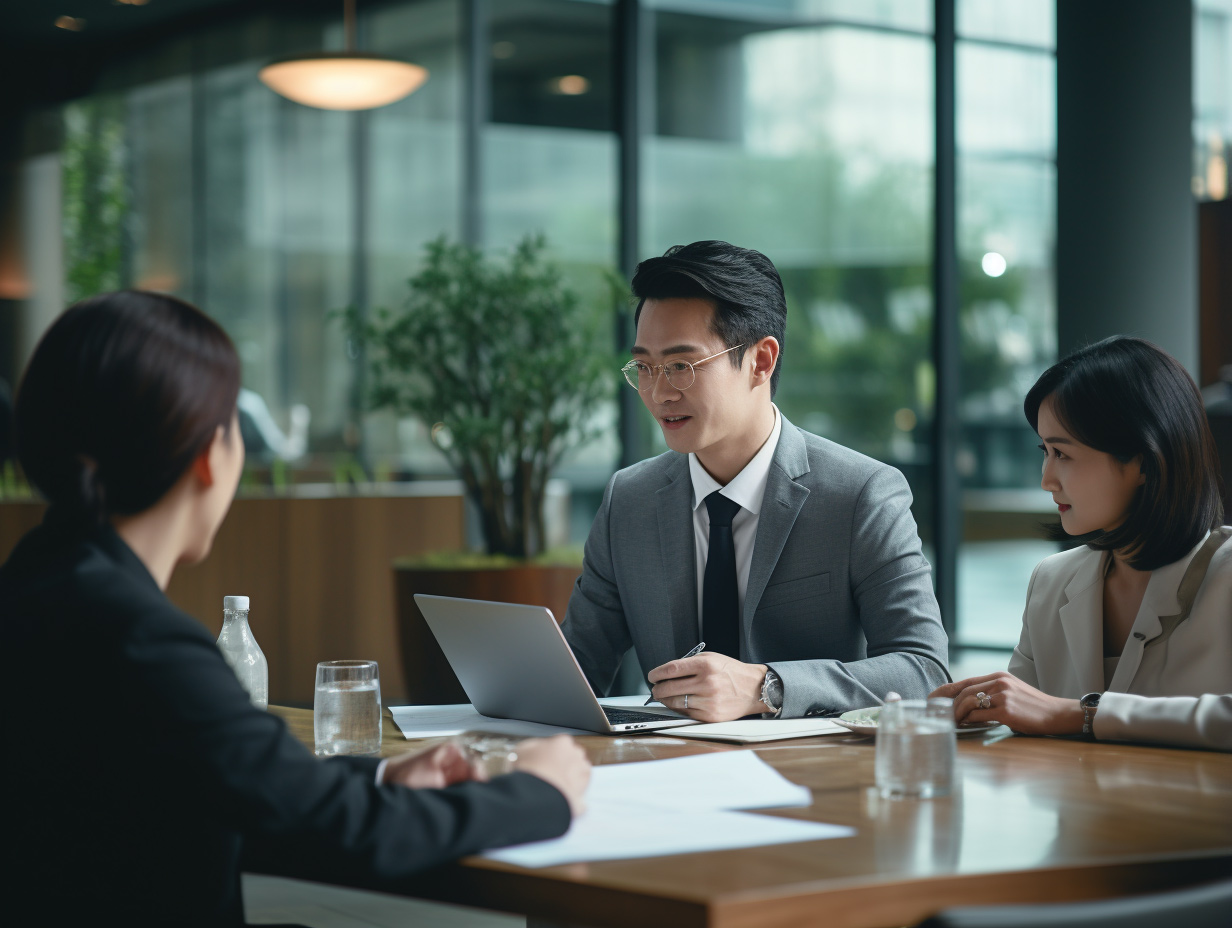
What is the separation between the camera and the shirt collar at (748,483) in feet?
7.56

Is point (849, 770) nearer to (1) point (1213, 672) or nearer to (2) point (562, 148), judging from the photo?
(1) point (1213, 672)

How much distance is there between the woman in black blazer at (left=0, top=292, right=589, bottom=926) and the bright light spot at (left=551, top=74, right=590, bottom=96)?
5904 mm

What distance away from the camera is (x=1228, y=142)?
4.87 m

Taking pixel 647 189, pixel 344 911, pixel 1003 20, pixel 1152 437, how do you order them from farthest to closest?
pixel 647 189 → pixel 1003 20 → pixel 344 911 → pixel 1152 437

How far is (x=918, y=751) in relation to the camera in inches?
54.8

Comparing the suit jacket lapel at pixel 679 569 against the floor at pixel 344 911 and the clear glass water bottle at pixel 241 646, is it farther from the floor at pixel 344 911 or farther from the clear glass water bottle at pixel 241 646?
the floor at pixel 344 911

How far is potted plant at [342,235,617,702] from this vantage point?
4539 millimetres

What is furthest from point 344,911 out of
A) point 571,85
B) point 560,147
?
point 571,85

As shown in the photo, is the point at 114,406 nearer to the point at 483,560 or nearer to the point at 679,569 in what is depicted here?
the point at 679,569

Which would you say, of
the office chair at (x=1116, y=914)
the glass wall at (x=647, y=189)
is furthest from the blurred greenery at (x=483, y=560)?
the office chair at (x=1116, y=914)

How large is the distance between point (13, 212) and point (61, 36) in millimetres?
1159

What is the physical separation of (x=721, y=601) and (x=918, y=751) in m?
0.87

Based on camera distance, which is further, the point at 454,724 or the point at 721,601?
the point at 721,601

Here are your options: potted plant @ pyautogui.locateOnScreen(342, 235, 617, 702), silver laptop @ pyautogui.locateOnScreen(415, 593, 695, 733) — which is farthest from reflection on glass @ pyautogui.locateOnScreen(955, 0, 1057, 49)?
silver laptop @ pyautogui.locateOnScreen(415, 593, 695, 733)
